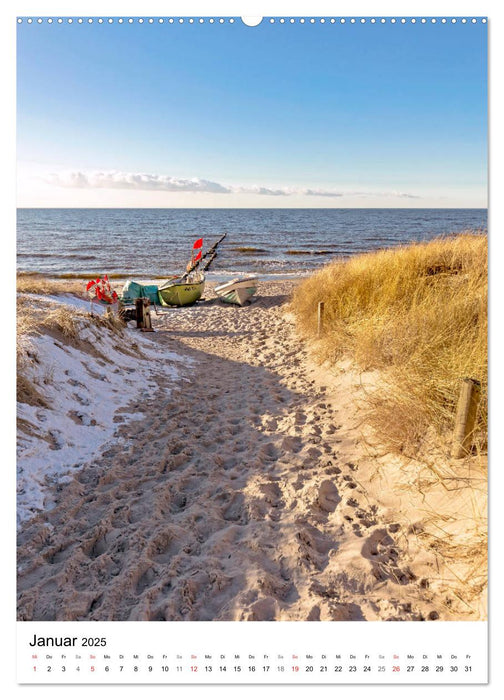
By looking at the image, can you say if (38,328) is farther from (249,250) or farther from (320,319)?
(249,250)

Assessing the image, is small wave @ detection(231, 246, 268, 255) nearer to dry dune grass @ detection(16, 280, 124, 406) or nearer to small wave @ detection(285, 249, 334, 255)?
small wave @ detection(285, 249, 334, 255)

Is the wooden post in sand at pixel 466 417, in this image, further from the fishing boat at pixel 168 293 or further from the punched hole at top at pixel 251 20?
the fishing boat at pixel 168 293

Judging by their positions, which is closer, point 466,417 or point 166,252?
point 466,417

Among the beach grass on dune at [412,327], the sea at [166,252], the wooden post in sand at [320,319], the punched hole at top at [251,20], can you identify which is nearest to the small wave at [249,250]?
the sea at [166,252]

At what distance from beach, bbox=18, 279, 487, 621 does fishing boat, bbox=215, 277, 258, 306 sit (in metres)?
8.12

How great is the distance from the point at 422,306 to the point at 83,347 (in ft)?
14.2

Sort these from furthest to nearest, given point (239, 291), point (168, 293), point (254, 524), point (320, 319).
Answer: point (168, 293) < point (239, 291) < point (320, 319) < point (254, 524)

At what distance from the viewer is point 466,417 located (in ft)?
10.0

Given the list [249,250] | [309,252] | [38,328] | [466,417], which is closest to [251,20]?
[466,417]

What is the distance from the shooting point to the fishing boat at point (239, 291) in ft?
42.6

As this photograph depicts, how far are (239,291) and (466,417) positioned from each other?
33.9 ft
